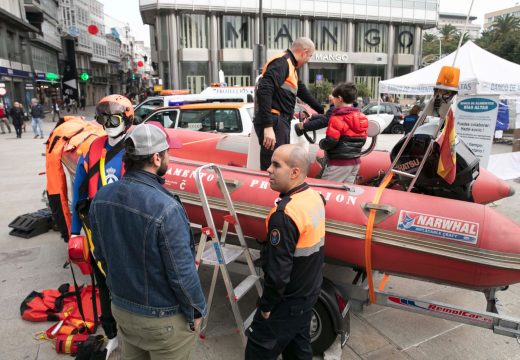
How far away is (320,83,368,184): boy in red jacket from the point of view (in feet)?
11.7

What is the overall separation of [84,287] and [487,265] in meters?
3.50

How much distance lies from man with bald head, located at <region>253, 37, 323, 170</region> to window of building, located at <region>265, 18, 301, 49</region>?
37629 millimetres

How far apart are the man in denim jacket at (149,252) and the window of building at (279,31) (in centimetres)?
3969

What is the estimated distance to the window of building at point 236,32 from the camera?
3781 cm

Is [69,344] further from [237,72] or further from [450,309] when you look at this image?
[237,72]

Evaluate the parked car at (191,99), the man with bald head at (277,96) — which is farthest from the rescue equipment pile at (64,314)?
the parked car at (191,99)

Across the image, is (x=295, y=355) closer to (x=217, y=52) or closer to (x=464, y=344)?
(x=464, y=344)

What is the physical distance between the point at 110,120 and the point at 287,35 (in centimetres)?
4002

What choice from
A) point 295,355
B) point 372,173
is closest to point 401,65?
point 372,173

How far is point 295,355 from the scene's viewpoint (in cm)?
244

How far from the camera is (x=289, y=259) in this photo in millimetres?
2066

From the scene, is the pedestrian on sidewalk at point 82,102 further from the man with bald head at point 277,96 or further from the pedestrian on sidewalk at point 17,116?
the man with bald head at point 277,96

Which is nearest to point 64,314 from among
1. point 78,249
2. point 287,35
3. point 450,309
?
point 78,249

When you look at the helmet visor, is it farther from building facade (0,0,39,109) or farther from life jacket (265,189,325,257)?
building facade (0,0,39,109)
